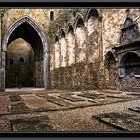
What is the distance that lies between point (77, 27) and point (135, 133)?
13612 mm

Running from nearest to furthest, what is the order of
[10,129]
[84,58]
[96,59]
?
[10,129], [96,59], [84,58]

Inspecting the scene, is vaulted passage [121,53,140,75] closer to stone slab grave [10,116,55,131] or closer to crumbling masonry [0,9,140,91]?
crumbling masonry [0,9,140,91]

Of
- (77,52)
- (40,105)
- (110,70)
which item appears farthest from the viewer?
(77,52)

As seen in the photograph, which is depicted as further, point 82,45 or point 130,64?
point 82,45

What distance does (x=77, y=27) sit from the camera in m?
16.7

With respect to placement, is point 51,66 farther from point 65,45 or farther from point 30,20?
point 30,20

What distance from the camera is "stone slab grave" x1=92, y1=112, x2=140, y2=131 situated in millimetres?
3822

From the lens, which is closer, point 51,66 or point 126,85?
point 126,85

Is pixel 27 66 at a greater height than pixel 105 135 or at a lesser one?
greater

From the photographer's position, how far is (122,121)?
425cm

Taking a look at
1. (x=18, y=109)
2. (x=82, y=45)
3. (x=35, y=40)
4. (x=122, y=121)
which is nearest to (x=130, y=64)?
(x=82, y=45)

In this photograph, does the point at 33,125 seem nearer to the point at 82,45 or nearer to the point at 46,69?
the point at 82,45

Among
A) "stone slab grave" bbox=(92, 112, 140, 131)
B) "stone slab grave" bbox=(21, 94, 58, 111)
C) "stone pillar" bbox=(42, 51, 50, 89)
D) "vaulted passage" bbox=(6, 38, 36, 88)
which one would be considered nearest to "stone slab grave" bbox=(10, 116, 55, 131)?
"stone slab grave" bbox=(92, 112, 140, 131)
